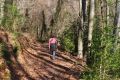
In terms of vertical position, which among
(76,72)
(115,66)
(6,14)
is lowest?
(76,72)

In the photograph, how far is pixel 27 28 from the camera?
3925 centimetres

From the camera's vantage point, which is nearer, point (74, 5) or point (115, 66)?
point (115, 66)

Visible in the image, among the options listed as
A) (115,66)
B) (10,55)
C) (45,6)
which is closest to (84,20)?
(10,55)

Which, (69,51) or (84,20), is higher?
(84,20)

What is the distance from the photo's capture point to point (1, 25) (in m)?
25.4

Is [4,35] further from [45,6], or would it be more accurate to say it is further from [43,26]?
[45,6]

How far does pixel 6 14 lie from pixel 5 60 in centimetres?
682

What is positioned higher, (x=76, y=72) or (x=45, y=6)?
(x=45, y=6)

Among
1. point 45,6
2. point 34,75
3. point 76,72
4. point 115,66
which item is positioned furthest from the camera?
point 45,6

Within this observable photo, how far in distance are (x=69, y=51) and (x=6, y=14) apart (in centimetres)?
556

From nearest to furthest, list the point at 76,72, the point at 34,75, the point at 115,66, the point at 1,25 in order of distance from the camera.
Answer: the point at 115,66 < the point at 34,75 < the point at 76,72 < the point at 1,25

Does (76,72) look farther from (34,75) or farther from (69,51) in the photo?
(69,51)

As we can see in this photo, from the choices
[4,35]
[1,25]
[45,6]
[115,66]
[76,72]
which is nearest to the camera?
[115,66]

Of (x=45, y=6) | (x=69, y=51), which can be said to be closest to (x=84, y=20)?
(x=69, y=51)
